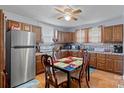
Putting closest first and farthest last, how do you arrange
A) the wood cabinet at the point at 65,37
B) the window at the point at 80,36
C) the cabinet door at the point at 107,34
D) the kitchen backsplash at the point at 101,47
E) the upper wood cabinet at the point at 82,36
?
1. the cabinet door at the point at 107,34
2. the kitchen backsplash at the point at 101,47
3. the upper wood cabinet at the point at 82,36
4. the window at the point at 80,36
5. the wood cabinet at the point at 65,37

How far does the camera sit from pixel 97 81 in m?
3.41

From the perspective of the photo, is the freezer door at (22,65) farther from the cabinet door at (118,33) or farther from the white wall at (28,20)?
the cabinet door at (118,33)

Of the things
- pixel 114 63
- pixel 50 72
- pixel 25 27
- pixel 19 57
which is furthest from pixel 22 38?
pixel 114 63

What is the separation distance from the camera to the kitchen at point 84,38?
3.78 meters

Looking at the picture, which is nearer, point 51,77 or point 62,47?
point 51,77

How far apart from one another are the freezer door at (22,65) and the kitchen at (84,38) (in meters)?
0.52

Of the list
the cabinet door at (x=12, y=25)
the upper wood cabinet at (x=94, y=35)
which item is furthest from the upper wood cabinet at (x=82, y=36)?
the cabinet door at (x=12, y=25)

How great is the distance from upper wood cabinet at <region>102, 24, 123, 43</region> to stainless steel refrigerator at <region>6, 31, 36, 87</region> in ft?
9.62

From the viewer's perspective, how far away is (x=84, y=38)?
5660 mm

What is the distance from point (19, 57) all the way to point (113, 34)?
3.47m
